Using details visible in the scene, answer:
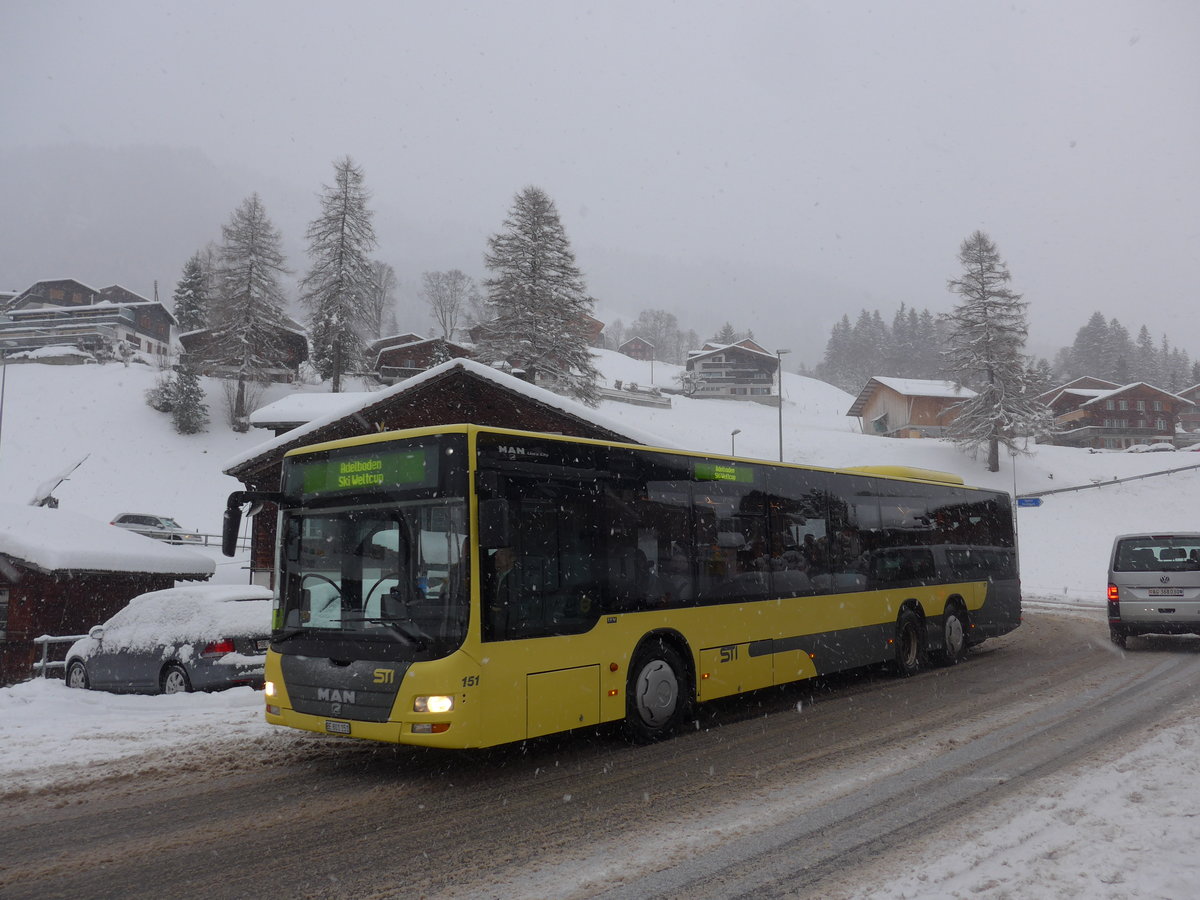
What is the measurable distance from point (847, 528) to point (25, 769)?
9964mm

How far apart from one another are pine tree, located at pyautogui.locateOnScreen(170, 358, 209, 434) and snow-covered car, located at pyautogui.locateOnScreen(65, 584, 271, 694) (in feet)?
136

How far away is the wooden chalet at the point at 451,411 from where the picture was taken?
17.8 m

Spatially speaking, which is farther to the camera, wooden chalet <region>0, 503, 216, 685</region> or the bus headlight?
wooden chalet <region>0, 503, 216, 685</region>

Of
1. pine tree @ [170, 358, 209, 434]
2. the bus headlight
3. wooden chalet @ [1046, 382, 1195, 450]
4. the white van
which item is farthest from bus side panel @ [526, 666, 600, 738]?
wooden chalet @ [1046, 382, 1195, 450]

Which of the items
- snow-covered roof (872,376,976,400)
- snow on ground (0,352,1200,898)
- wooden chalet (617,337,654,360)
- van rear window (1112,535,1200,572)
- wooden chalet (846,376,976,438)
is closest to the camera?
snow on ground (0,352,1200,898)

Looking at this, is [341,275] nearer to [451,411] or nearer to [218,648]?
[451,411]

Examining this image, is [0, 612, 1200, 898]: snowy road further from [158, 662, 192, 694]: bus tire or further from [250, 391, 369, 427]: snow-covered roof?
[250, 391, 369, 427]: snow-covered roof

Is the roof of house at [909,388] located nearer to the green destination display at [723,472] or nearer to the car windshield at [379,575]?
the green destination display at [723,472]

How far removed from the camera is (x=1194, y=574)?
1422cm

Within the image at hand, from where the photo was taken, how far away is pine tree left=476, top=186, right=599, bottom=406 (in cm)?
4338

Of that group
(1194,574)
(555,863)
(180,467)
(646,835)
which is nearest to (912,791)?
(646,835)

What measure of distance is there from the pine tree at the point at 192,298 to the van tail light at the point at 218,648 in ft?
251

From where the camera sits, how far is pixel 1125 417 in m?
83.4

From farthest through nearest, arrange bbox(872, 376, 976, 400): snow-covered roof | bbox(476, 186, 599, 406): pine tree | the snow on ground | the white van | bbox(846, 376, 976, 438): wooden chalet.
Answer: bbox(872, 376, 976, 400): snow-covered roof < bbox(846, 376, 976, 438): wooden chalet < bbox(476, 186, 599, 406): pine tree < the white van < the snow on ground
